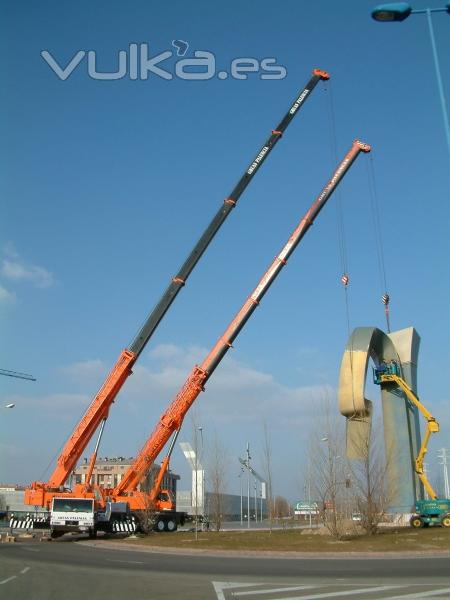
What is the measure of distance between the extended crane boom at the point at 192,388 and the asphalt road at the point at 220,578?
45.3 feet

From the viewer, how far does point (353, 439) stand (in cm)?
3744

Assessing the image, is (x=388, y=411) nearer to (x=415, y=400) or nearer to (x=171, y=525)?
(x=415, y=400)

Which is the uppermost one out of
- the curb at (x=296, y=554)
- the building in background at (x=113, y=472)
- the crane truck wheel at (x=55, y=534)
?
the building in background at (x=113, y=472)

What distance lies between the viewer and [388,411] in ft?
137

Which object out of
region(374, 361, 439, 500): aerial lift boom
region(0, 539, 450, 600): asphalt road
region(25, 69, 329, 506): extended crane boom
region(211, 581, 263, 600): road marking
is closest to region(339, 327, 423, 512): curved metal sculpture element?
region(374, 361, 439, 500): aerial lift boom

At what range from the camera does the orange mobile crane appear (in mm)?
35281

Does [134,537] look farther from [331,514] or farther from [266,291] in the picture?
[266,291]

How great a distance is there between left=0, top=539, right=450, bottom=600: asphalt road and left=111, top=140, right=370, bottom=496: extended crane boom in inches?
544

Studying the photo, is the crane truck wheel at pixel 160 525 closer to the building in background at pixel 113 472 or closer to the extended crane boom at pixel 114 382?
the extended crane boom at pixel 114 382

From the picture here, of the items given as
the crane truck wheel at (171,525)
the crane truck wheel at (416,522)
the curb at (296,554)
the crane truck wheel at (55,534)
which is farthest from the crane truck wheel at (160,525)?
the crane truck wheel at (416,522)

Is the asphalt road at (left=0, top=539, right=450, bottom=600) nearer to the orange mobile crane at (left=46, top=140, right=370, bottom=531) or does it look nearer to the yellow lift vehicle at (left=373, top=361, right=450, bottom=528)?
the orange mobile crane at (left=46, top=140, right=370, bottom=531)

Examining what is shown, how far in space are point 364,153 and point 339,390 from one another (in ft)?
54.7

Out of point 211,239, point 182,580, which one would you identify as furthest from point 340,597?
point 211,239

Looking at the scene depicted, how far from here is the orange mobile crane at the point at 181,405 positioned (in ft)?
116
